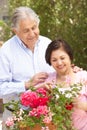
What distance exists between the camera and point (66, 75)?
12.7 ft

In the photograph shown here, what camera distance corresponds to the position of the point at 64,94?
362 centimetres

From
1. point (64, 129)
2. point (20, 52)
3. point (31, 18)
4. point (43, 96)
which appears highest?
point (31, 18)

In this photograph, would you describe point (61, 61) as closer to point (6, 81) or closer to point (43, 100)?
point (43, 100)

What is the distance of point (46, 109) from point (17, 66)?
0.79 metres

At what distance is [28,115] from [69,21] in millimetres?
4886

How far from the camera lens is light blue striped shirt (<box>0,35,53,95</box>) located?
425cm

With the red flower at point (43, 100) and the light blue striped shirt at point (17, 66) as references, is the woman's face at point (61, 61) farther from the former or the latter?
the light blue striped shirt at point (17, 66)

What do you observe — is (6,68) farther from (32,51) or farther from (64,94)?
(64,94)

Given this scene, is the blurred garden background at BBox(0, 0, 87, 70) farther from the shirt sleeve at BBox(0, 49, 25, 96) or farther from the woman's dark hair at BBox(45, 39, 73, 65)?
the woman's dark hair at BBox(45, 39, 73, 65)

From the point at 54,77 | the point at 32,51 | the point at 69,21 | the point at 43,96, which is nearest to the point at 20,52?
the point at 32,51

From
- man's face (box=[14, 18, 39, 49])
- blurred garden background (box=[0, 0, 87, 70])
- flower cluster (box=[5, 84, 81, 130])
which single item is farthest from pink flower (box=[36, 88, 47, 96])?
blurred garden background (box=[0, 0, 87, 70])

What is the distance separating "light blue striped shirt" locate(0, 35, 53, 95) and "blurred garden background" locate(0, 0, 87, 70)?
3.84 meters

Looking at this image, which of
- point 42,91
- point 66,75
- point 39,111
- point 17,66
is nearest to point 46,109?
point 39,111

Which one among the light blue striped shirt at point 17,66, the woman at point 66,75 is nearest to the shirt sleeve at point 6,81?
the light blue striped shirt at point 17,66
